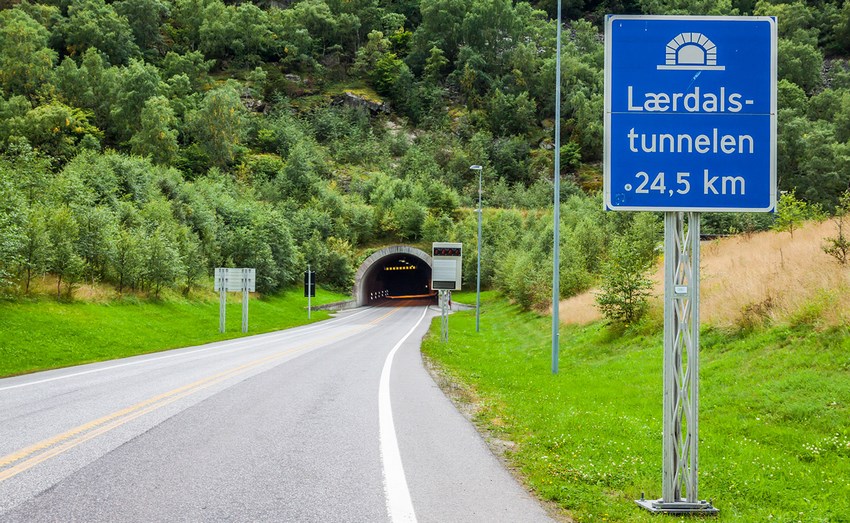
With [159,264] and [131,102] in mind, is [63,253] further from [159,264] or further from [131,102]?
[131,102]

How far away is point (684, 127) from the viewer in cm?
557

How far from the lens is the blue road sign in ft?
18.1

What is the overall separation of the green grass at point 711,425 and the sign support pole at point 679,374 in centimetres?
30

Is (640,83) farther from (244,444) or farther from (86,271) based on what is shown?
(86,271)

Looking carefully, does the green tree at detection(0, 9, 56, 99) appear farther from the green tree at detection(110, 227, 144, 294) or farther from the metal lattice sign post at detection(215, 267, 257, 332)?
the metal lattice sign post at detection(215, 267, 257, 332)

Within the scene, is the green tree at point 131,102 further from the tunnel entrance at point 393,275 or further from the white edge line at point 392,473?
the white edge line at point 392,473

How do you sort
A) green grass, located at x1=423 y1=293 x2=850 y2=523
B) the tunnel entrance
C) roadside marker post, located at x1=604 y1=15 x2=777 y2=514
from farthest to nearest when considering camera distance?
Answer: the tunnel entrance → green grass, located at x1=423 y1=293 x2=850 y2=523 → roadside marker post, located at x1=604 y1=15 x2=777 y2=514

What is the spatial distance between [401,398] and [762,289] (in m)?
9.52

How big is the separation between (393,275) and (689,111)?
326ft

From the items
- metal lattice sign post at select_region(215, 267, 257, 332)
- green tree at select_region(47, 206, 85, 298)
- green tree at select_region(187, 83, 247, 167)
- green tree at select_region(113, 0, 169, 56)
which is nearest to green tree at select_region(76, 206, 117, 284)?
green tree at select_region(47, 206, 85, 298)

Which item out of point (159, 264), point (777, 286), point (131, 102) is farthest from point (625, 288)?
point (131, 102)

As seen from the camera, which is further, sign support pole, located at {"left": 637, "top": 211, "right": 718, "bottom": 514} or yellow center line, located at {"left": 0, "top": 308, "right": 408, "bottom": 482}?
yellow center line, located at {"left": 0, "top": 308, "right": 408, "bottom": 482}

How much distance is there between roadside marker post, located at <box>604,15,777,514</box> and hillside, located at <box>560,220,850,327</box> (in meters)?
7.37

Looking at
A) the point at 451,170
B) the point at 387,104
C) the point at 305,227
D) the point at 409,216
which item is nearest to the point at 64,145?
the point at 305,227
